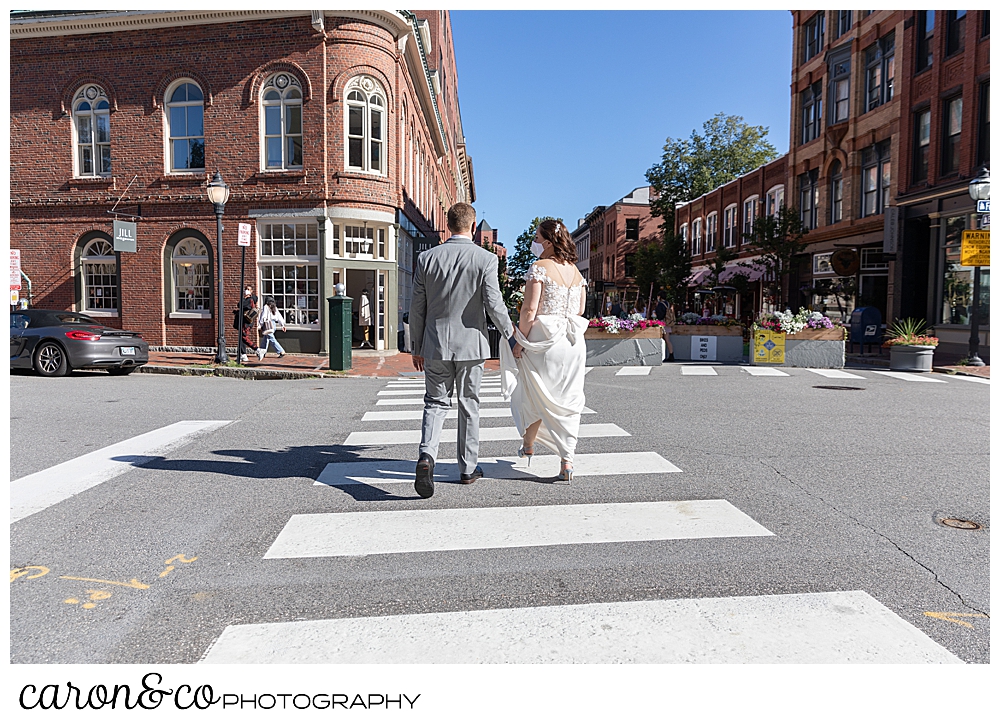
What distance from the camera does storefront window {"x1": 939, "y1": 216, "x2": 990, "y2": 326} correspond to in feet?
65.3

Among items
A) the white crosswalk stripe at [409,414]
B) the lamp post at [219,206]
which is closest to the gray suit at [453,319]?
the white crosswalk stripe at [409,414]

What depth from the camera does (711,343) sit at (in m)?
18.9

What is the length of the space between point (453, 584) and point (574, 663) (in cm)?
91

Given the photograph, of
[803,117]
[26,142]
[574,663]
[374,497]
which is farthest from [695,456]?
[803,117]

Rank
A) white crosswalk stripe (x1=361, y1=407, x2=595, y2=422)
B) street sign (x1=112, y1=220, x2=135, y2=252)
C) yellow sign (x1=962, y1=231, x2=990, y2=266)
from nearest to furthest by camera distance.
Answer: white crosswalk stripe (x1=361, y1=407, x2=595, y2=422), yellow sign (x1=962, y1=231, x2=990, y2=266), street sign (x1=112, y1=220, x2=135, y2=252)

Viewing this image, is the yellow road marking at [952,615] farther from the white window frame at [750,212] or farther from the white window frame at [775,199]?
the white window frame at [750,212]

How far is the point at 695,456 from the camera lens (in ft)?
21.4

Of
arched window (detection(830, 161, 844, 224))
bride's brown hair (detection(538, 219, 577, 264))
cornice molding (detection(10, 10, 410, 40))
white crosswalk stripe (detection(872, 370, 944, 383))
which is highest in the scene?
cornice molding (detection(10, 10, 410, 40))

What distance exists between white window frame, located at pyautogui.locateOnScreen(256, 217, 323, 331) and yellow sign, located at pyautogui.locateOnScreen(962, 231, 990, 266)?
1522cm

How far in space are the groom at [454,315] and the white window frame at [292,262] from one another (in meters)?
15.8

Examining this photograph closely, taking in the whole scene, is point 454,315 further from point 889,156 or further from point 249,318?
point 889,156

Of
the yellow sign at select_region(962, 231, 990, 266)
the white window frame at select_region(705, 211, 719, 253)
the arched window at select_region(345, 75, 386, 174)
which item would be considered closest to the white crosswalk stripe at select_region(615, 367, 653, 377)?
the yellow sign at select_region(962, 231, 990, 266)

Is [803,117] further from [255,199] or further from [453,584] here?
[453,584]

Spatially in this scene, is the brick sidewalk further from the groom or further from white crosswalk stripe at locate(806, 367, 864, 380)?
the groom
